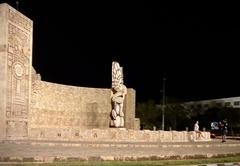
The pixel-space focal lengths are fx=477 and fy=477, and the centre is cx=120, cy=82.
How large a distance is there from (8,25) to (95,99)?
15.2 metres

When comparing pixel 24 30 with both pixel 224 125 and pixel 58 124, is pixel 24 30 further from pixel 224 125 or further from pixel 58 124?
pixel 224 125

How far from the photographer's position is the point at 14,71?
23891 millimetres

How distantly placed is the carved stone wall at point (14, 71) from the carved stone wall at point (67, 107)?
14.4ft

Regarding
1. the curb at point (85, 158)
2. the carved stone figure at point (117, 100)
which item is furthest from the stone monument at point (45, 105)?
the curb at point (85, 158)

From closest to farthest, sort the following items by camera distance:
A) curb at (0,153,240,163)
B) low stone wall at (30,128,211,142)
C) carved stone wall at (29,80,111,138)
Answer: curb at (0,153,240,163) < low stone wall at (30,128,211,142) < carved stone wall at (29,80,111,138)

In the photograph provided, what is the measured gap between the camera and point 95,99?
3741 centimetres

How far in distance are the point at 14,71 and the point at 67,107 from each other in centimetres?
1139

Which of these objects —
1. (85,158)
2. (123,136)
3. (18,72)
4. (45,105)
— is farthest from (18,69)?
(85,158)

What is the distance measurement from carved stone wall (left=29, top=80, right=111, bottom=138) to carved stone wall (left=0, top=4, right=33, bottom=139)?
440 cm

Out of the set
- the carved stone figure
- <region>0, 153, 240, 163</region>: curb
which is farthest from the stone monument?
<region>0, 153, 240, 163</region>: curb

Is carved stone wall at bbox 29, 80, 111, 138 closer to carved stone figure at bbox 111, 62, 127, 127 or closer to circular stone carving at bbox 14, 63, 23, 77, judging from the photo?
carved stone figure at bbox 111, 62, 127, 127

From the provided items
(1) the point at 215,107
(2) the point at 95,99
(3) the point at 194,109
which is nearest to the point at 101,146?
(2) the point at 95,99

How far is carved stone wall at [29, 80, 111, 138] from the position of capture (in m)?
31.4

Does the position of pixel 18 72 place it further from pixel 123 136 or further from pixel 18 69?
pixel 123 136
